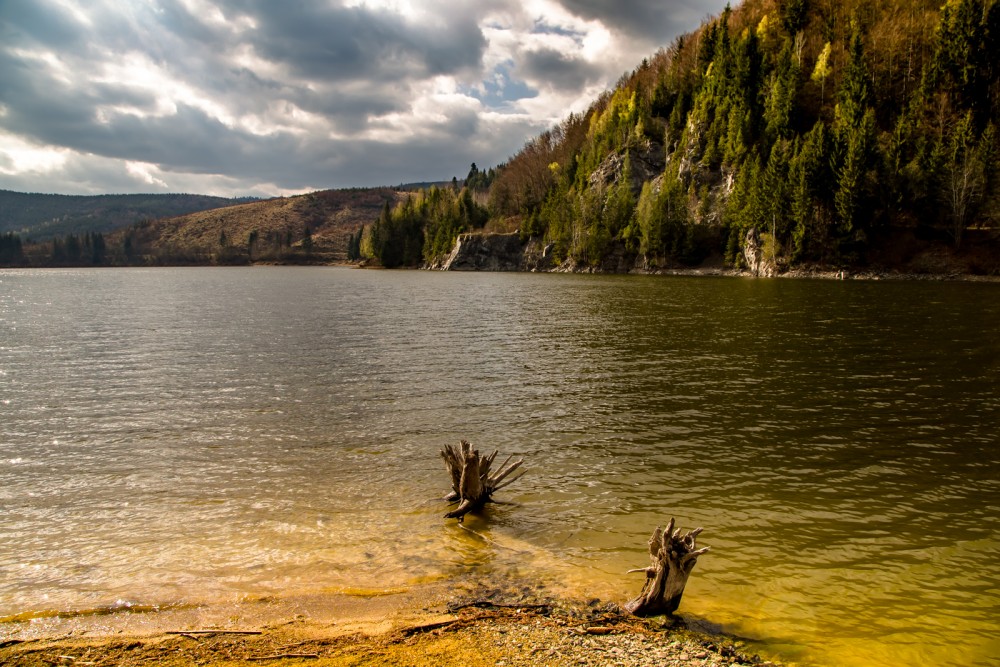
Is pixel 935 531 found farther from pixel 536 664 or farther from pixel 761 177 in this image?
pixel 761 177

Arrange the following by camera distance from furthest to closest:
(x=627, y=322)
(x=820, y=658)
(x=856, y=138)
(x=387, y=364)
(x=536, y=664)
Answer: (x=856, y=138) < (x=627, y=322) < (x=387, y=364) < (x=820, y=658) < (x=536, y=664)

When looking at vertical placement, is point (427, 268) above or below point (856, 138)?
below

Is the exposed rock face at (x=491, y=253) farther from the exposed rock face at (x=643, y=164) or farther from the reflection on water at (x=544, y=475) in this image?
the reflection on water at (x=544, y=475)

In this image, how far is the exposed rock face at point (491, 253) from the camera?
504 feet

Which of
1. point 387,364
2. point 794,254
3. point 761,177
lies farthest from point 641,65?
point 387,364

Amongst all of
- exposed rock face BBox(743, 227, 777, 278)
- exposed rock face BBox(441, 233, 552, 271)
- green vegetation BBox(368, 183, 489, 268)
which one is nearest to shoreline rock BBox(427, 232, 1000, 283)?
exposed rock face BBox(441, 233, 552, 271)

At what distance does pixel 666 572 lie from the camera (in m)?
7.43

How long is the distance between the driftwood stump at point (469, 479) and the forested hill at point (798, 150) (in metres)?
94.5

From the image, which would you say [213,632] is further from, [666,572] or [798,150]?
[798,150]

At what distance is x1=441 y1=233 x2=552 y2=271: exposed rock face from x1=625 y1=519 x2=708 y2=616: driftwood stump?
475 ft

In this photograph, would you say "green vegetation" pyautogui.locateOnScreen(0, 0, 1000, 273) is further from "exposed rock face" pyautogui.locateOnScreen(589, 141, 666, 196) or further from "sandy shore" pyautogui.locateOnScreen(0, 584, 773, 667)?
"sandy shore" pyautogui.locateOnScreen(0, 584, 773, 667)

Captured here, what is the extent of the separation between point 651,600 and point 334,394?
15.4 meters

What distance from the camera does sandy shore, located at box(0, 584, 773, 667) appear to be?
6.45 metres

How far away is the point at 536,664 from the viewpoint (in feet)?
20.7
